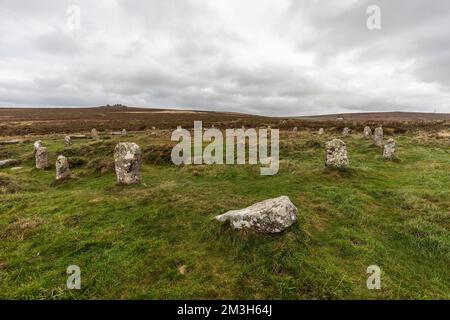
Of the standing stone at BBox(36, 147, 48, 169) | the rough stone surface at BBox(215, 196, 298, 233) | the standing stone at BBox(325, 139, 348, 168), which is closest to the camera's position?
the rough stone surface at BBox(215, 196, 298, 233)

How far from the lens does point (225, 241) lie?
7.49 m

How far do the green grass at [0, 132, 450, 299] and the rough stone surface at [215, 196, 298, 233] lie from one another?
10.8 inches

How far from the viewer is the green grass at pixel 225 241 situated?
5973 millimetres

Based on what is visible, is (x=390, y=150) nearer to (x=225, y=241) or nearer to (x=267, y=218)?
(x=267, y=218)

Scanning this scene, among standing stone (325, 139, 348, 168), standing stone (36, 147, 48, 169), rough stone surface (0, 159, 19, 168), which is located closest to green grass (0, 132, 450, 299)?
standing stone (325, 139, 348, 168)

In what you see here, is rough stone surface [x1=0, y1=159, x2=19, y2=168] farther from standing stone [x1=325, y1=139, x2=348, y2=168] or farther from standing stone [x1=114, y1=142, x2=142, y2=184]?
standing stone [x1=325, y1=139, x2=348, y2=168]

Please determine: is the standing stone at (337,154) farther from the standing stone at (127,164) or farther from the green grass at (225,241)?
the standing stone at (127,164)

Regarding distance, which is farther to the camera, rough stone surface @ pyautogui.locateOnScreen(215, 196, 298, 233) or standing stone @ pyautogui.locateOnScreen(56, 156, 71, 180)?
standing stone @ pyautogui.locateOnScreen(56, 156, 71, 180)

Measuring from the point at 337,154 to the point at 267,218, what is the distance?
9.61m

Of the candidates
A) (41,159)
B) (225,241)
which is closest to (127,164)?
(225,241)

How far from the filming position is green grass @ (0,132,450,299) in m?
5.97

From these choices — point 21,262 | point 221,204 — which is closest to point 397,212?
point 221,204

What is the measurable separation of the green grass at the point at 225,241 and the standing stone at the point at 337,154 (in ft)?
2.44
